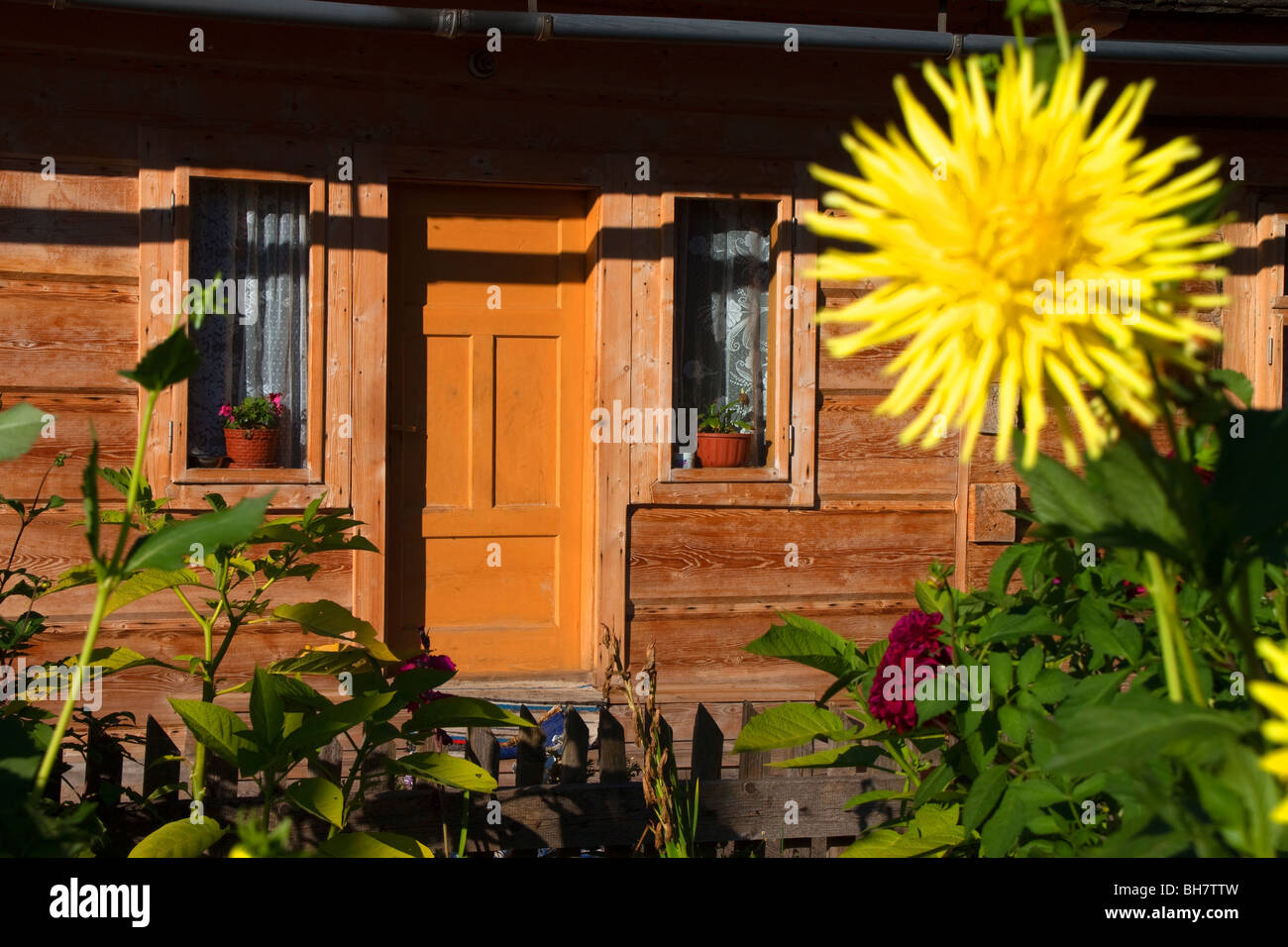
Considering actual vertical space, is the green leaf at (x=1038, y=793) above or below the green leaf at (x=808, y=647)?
below

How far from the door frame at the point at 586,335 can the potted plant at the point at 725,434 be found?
415 millimetres

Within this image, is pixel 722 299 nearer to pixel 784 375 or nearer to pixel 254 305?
pixel 784 375

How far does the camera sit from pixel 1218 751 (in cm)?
55

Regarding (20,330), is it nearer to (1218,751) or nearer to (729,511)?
(729,511)

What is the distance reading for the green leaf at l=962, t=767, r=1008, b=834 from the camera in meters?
1.30

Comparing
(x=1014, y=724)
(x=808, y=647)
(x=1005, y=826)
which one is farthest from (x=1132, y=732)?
(x=808, y=647)

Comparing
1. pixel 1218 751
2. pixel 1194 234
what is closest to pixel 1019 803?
pixel 1218 751

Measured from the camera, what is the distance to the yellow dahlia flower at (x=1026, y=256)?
44cm

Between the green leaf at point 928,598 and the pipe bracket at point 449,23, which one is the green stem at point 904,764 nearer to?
the green leaf at point 928,598

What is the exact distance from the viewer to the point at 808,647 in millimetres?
1566

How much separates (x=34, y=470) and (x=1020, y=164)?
203 inches

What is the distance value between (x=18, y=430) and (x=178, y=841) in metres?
0.67

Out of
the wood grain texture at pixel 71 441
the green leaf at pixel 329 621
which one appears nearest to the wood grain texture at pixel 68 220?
the wood grain texture at pixel 71 441

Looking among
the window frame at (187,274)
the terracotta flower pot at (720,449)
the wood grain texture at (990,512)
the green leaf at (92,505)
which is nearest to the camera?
the green leaf at (92,505)
